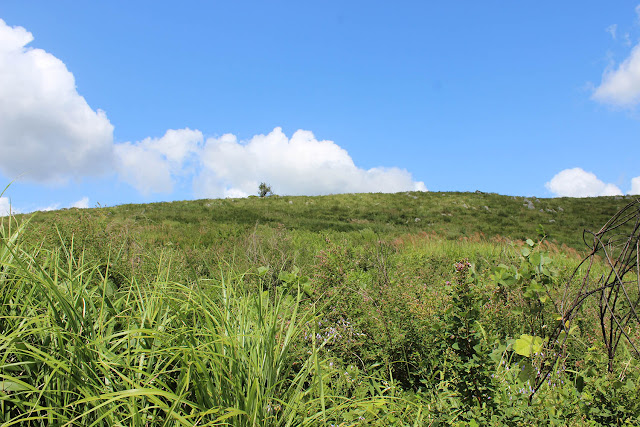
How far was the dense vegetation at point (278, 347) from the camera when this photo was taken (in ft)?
5.84

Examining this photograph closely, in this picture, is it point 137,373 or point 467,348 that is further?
point 467,348

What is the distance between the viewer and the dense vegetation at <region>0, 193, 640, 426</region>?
178 centimetres

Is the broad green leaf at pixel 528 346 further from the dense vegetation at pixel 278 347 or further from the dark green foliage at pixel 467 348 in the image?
the dark green foliage at pixel 467 348

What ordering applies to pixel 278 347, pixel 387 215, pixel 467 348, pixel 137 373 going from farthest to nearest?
pixel 387 215 < pixel 467 348 < pixel 278 347 < pixel 137 373

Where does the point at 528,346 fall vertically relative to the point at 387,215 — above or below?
below

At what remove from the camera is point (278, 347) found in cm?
205

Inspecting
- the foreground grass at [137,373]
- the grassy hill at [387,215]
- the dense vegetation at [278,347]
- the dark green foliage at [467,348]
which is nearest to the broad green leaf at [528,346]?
the dense vegetation at [278,347]

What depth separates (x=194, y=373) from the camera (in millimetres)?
1785

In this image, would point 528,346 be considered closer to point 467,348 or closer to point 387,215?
point 467,348

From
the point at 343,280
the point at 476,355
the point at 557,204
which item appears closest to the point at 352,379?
the point at 476,355

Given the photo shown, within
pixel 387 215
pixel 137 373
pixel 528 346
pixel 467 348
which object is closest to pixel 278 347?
pixel 137 373

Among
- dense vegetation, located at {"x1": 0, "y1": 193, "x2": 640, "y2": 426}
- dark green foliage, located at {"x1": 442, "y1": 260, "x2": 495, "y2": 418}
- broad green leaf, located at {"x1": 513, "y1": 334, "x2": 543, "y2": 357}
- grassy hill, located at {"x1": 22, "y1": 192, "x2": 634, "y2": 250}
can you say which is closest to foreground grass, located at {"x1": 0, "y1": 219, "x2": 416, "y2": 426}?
dense vegetation, located at {"x1": 0, "y1": 193, "x2": 640, "y2": 426}

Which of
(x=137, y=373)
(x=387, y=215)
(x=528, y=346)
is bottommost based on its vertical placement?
(x=137, y=373)

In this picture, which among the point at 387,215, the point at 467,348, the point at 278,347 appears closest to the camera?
the point at 278,347
